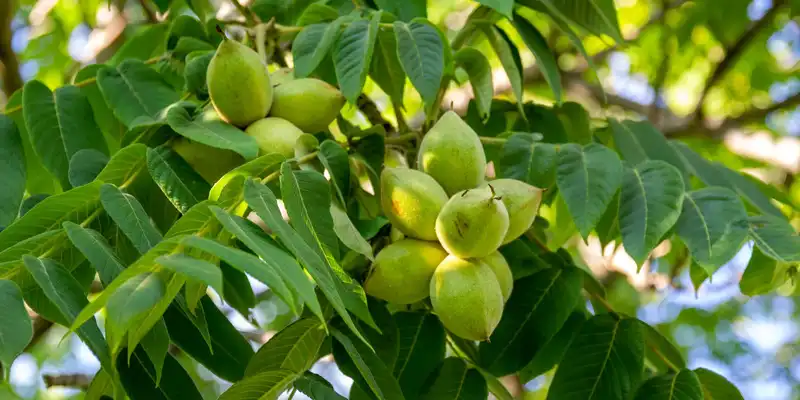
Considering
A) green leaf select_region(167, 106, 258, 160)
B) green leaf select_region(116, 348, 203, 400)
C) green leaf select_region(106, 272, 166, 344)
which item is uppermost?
green leaf select_region(106, 272, 166, 344)

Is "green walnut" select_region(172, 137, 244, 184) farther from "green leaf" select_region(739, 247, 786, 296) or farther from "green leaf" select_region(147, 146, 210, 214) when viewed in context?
"green leaf" select_region(739, 247, 786, 296)

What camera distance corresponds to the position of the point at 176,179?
5.13 feet

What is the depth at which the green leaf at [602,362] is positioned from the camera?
1718 mm

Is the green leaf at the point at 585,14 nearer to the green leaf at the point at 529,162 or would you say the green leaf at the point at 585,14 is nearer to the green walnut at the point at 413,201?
the green leaf at the point at 529,162

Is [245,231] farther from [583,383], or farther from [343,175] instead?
[583,383]

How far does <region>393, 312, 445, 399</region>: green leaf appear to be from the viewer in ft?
5.81

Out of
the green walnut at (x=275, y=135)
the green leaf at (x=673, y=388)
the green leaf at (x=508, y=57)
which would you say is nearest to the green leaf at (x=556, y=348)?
the green leaf at (x=673, y=388)

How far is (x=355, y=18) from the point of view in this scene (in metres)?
1.96

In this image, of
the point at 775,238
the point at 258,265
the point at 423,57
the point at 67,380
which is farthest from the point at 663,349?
the point at 67,380

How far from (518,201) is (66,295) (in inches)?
31.5

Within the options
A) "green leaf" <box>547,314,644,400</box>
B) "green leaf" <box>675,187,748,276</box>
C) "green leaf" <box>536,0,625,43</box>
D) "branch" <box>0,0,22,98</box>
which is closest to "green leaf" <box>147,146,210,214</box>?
"green leaf" <box>547,314,644,400</box>

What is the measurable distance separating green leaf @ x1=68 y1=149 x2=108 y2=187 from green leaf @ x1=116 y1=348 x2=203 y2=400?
0.44 meters

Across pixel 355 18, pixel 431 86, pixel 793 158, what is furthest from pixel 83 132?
pixel 793 158

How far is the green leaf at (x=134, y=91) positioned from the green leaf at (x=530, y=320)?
89 cm
